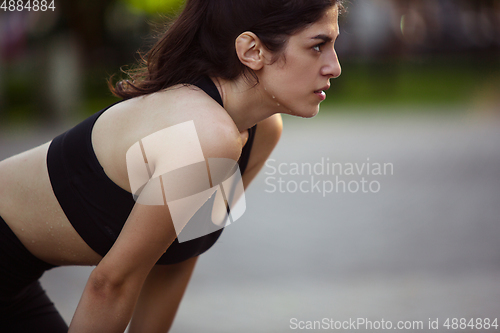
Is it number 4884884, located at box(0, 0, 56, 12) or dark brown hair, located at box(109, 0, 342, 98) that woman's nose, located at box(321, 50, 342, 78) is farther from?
number 4884884, located at box(0, 0, 56, 12)

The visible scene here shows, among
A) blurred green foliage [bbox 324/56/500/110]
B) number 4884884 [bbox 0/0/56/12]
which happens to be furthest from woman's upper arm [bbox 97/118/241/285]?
blurred green foliage [bbox 324/56/500/110]

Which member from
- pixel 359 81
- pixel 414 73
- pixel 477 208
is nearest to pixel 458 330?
pixel 477 208

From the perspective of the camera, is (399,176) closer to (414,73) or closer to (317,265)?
(317,265)

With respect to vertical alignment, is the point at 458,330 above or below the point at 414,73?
below

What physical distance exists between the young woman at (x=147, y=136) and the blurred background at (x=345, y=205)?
426 millimetres

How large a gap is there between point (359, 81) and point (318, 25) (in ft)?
44.2

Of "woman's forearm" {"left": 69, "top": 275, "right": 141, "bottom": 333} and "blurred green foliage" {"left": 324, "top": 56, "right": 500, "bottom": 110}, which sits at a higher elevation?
"blurred green foliage" {"left": 324, "top": 56, "right": 500, "bottom": 110}

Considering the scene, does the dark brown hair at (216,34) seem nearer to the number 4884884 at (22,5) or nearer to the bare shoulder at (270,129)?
the bare shoulder at (270,129)

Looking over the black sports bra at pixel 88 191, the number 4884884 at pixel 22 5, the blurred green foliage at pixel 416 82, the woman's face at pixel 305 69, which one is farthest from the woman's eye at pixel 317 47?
the blurred green foliage at pixel 416 82

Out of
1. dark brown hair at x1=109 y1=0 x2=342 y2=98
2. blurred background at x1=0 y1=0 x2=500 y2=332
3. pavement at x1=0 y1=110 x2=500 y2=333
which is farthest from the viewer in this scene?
blurred background at x1=0 y1=0 x2=500 y2=332

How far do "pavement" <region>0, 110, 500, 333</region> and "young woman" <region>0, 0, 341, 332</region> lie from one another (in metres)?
1.70

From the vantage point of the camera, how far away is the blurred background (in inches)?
124

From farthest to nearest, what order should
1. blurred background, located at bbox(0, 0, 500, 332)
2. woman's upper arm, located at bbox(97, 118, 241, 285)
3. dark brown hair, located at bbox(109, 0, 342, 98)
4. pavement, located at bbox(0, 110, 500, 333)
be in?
blurred background, located at bbox(0, 0, 500, 332) → pavement, located at bbox(0, 110, 500, 333) → dark brown hair, located at bbox(109, 0, 342, 98) → woman's upper arm, located at bbox(97, 118, 241, 285)

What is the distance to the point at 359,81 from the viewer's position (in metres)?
14.3
